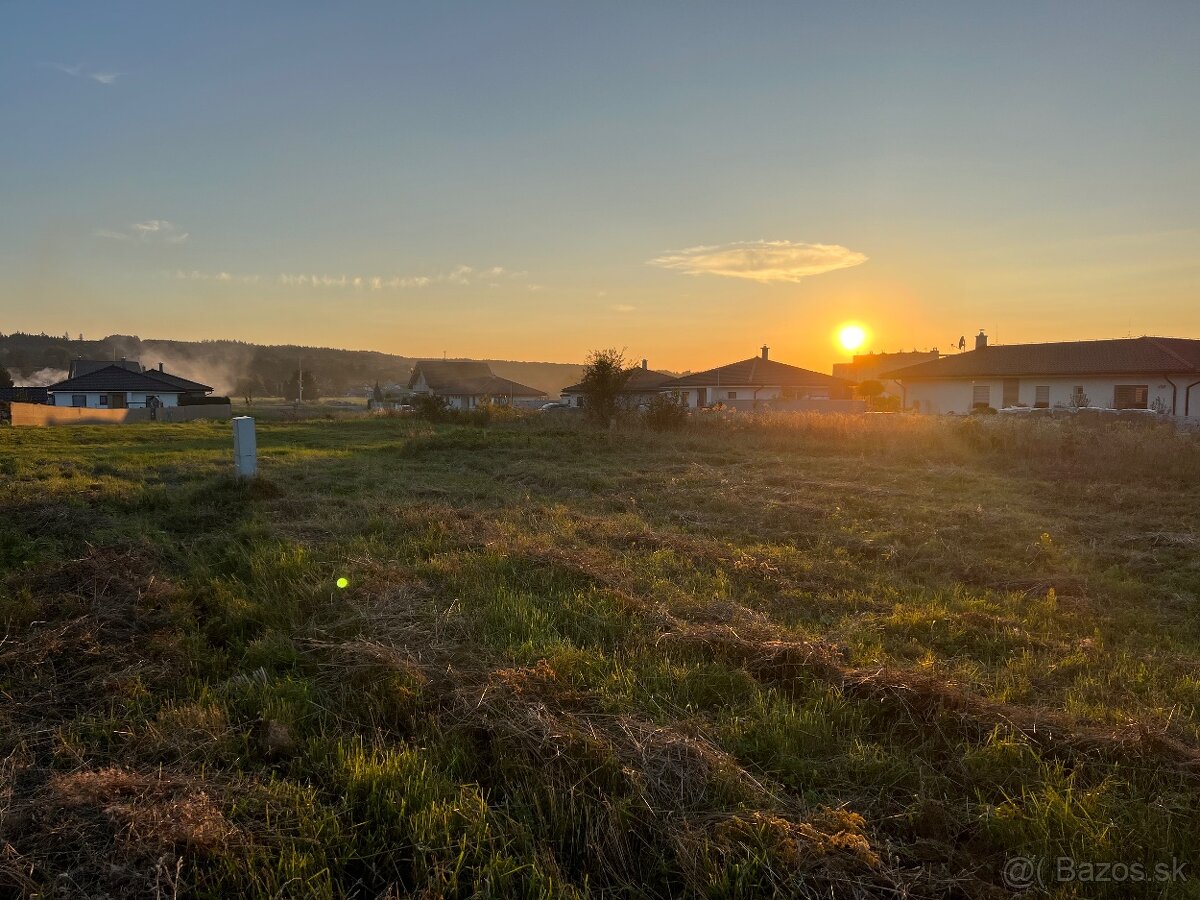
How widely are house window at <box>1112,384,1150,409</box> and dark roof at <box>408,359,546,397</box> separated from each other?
4995 cm

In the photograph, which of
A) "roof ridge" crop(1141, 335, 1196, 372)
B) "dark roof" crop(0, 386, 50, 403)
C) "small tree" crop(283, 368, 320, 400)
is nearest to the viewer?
"roof ridge" crop(1141, 335, 1196, 372)

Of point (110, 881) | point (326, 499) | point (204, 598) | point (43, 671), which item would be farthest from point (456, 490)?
point (110, 881)

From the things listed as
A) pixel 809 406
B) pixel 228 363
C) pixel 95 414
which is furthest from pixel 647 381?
→ pixel 228 363

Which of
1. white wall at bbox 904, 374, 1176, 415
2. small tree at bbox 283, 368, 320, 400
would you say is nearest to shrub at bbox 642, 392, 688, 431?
white wall at bbox 904, 374, 1176, 415

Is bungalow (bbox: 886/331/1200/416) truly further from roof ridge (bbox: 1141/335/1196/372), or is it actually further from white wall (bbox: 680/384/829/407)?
white wall (bbox: 680/384/829/407)

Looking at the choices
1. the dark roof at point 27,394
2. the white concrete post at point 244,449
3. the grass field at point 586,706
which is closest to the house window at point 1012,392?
the grass field at point 586,706

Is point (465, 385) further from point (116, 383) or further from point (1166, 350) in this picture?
point (1166, 350)

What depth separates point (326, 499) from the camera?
10.1 m

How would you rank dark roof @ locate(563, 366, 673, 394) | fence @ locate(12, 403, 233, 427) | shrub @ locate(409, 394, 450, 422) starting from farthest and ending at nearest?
dark roof @ locate(563, 366, 673, 394) < shrub @ locate(409, 394, 450, 422) < fence @ locate(12, 403, 233, 427)

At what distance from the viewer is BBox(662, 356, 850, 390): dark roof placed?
4606 cm

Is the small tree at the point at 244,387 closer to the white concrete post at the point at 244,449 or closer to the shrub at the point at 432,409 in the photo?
the shrub at the point at 432,409

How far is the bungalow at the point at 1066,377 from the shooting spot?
28516 mm

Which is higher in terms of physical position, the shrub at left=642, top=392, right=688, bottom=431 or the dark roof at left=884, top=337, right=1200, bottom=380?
the dark roof at left=884, top=337, right=1200, bottom=380

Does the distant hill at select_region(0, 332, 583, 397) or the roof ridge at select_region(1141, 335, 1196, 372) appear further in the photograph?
the distant hill at select_region(0, 332, 583, 397)
